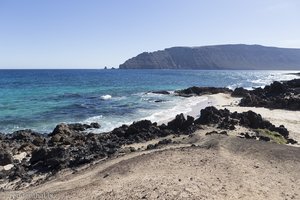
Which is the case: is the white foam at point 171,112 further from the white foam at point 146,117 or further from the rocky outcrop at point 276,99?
the rocky outcrop at point 276,99

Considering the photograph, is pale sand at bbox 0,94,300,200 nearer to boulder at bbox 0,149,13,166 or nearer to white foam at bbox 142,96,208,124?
boulder at bbox 0,149,13,166

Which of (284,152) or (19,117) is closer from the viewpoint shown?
(284,152)

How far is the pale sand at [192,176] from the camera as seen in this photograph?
14.0m

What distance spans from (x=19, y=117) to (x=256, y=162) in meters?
27.7

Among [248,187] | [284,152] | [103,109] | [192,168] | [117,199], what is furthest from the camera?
[103,109]

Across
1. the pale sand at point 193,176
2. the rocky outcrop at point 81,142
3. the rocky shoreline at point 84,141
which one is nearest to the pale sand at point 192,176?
the pale sand at point 193,176

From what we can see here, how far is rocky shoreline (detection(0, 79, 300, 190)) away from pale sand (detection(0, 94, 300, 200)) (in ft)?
4.70

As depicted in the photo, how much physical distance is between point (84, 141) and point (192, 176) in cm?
1251

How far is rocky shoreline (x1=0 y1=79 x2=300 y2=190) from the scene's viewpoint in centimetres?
1956

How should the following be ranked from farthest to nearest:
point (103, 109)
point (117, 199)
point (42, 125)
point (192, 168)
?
point (103, 109) < point (42, 125) < point (192, 168) < point (117, 199)

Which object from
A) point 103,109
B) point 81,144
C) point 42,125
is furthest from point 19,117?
point 81,144

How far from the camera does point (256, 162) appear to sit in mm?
17406

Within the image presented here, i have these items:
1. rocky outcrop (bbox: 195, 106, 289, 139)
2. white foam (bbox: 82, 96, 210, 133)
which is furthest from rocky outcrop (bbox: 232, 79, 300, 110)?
rocky outcrop (bbox: 195, 106, 289, 139)

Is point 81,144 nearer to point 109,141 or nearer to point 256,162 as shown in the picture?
point 109,141
